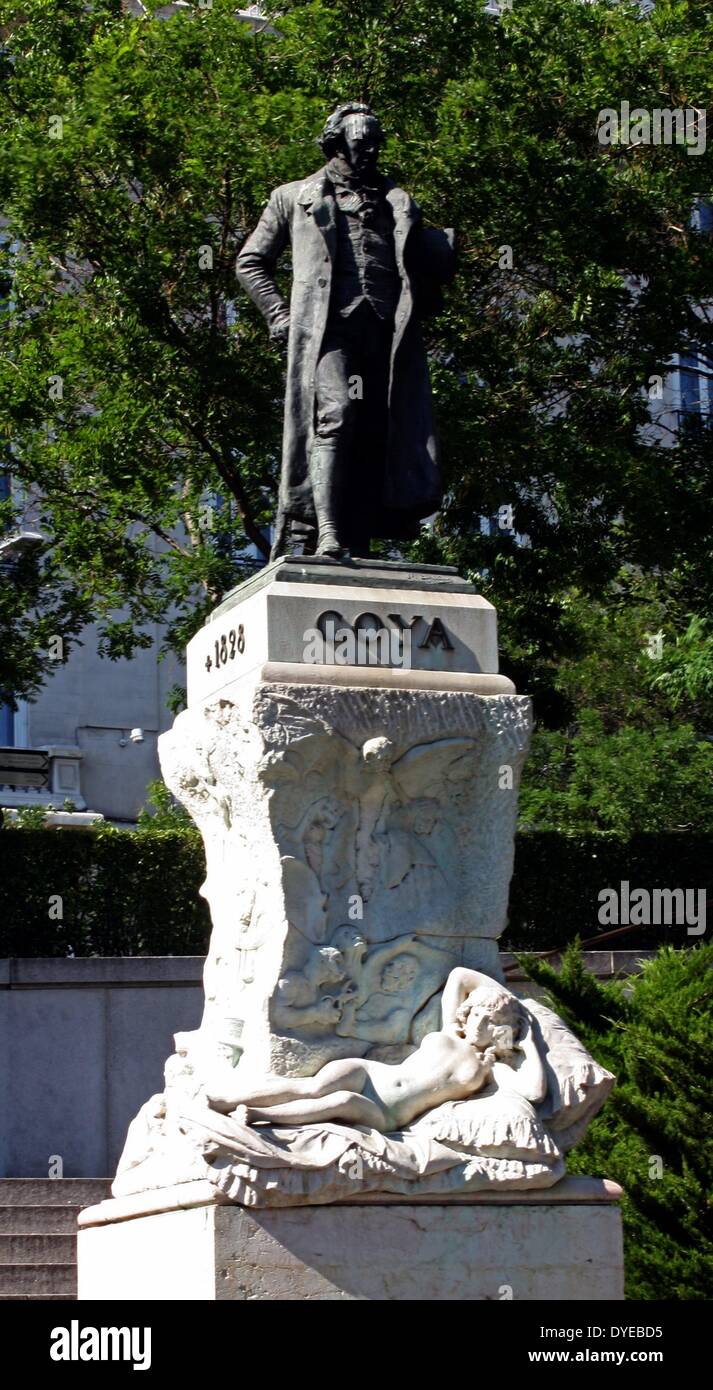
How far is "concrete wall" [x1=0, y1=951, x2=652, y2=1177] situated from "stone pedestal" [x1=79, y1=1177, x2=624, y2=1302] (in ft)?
24.0

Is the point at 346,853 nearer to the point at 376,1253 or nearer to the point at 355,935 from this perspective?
the point at 355,935

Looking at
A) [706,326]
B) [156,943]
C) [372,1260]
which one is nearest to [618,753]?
[706,326]

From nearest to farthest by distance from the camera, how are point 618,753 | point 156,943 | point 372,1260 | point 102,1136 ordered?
point 372,1260 → point 102,1136 → point 156,943 → point 618,753

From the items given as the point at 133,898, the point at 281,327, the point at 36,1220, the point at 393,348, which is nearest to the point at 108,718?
the point at 133,898

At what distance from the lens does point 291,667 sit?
9.05 metres

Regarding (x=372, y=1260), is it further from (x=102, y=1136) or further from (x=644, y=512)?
(x=644, y=512)

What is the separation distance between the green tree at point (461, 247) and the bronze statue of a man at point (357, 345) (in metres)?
7.61

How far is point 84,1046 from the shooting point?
54.3 feet

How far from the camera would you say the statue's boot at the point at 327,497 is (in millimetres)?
9672

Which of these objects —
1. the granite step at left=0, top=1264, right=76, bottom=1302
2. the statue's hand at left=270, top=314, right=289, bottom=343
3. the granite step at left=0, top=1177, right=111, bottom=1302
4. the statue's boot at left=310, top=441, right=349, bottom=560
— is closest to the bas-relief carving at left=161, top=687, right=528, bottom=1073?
the statue's boot at left=310, top=441, right=349, bottom=560

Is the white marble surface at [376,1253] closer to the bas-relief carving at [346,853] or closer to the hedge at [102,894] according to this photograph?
the bas-relief carving at [346,853]

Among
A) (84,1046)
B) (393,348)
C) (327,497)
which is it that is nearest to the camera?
(327,497)

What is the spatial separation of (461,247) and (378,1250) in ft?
39.7

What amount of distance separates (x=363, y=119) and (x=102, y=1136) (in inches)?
350
